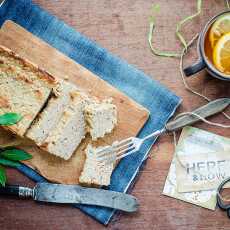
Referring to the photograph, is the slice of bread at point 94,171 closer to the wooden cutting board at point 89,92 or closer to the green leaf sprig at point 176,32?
the wooden cutting board at point 89,92

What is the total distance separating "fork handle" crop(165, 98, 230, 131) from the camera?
→ 187 cm

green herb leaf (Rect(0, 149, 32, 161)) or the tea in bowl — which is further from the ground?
the tea in bowl

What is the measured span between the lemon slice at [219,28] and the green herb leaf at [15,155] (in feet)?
2.66

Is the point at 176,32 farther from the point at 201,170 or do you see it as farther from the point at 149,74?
the point at 201,170

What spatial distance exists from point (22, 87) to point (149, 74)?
1.63 ft

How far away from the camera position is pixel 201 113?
187 centimetres

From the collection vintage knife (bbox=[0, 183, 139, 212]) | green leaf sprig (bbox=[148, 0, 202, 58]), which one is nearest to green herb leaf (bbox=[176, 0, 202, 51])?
green leaf sprig (bbox=[148, 0, 202, 58])

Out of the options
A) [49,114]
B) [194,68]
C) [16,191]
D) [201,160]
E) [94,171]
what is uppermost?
[194,68]

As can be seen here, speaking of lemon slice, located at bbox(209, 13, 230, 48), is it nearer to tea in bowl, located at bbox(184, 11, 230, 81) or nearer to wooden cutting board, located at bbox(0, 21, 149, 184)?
tea in bowl, located at bbox(184, 11, 230, 81)

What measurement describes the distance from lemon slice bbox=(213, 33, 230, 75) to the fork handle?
133 mm

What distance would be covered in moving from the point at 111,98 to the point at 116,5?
1.24 ft

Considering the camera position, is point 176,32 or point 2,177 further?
point 176,32

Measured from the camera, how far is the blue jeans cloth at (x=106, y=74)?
190 centimetres

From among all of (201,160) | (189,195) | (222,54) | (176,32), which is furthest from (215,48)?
(189,195)
